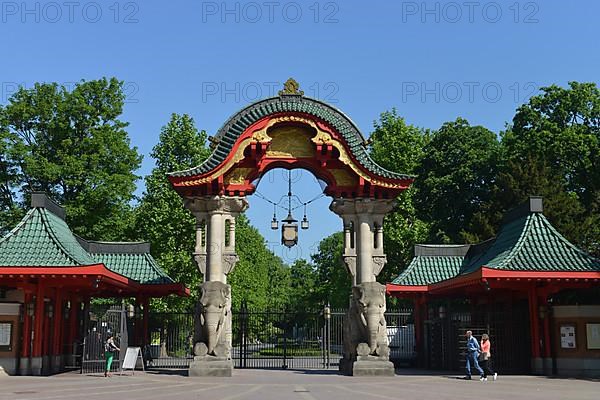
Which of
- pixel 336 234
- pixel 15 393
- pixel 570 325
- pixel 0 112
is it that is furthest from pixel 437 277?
pixel 336 234

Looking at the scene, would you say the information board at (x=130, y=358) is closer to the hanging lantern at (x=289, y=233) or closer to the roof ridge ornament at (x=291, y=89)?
the hanging lantern at (x=289, y=233)

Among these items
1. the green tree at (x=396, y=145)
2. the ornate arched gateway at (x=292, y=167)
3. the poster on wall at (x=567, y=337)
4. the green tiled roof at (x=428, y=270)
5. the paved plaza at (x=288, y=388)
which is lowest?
the paved plaza at (x=288, y=388)

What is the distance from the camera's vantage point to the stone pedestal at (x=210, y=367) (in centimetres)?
2175

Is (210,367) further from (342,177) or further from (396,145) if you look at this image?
(396,145)

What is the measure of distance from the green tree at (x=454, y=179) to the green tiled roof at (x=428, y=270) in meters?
14.5

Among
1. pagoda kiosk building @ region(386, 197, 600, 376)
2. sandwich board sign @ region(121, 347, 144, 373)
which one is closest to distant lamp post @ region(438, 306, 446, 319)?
pagoda kiosk building @ region(386, 197, 600, 376)

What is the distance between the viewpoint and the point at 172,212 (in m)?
37.7

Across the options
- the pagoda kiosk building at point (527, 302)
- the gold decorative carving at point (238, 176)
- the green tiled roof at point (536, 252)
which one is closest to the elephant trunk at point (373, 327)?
the pagoda kiosk building at point (527, 302)

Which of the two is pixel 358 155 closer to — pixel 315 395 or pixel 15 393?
pixel 315 395

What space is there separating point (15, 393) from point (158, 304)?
2099 cm

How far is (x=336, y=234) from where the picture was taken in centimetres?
8256

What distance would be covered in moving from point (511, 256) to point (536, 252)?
1.12 meters

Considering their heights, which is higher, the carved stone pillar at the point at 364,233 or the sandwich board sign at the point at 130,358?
the carved stone pillar at the point at 364,233

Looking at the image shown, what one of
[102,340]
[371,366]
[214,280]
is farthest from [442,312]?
[102,340]
